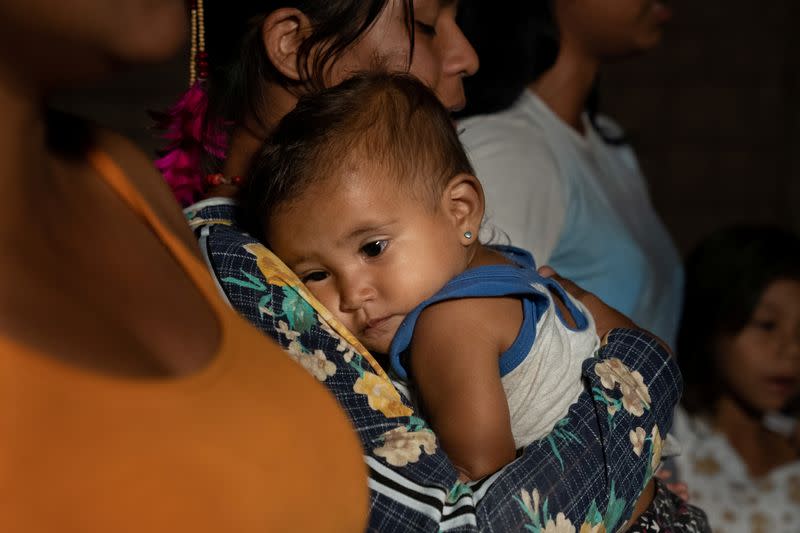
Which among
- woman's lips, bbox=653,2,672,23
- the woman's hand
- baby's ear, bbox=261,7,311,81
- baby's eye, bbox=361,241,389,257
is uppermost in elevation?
baby's ear, bbox=261,7,311,81

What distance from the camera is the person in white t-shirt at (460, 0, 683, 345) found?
1.89m

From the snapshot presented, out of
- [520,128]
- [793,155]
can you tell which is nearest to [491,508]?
[520,128]

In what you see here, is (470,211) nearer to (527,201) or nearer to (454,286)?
(454,286)

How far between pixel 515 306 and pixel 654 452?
0.23 metres

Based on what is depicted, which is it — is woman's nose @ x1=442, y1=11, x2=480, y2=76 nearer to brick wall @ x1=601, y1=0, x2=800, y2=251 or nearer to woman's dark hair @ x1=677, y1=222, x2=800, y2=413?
woman's dark hair @ x1=677, y1=222, x2=800, y2=413

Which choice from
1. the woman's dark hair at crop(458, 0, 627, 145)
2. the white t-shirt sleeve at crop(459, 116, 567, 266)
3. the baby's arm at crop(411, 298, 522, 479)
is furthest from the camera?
the woman's dark hair at crop(458, 0, 627, 145)

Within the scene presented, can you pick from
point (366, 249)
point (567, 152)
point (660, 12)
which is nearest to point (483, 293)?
point (366, 249)

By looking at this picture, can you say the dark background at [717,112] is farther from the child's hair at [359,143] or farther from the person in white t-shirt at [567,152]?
the child's hair at [359,143]

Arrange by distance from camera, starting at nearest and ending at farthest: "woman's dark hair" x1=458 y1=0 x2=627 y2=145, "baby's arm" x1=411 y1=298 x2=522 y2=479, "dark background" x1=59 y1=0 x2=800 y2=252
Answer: "baby's arm" x1=411 y1=298 x2=522 y2=479 → "woman's dark hair" x1=458 y1=0 x2=627 y2=145 → "dark background" x1=59 y1=0 x2=800 y2=252

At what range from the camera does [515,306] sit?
126 centimetres

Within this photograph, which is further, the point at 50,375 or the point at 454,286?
the point at 454,286

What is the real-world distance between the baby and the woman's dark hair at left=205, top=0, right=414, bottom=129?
116mm

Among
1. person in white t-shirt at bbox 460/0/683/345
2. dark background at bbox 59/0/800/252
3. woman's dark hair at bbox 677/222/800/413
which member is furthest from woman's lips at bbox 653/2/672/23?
dark background at bbox 59/0/800/252

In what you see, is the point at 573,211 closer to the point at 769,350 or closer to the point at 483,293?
the point at 483,293
